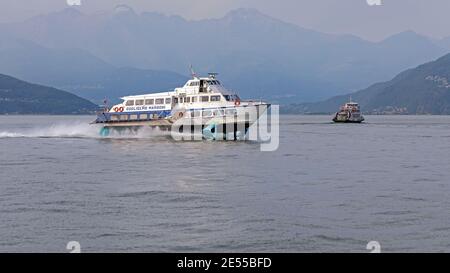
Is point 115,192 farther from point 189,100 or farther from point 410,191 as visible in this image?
point 189,100

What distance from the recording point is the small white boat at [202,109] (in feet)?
269

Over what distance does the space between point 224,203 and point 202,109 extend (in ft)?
154

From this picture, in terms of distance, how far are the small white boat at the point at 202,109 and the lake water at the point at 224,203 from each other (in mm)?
15453

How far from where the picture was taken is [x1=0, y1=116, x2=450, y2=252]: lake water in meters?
27.5

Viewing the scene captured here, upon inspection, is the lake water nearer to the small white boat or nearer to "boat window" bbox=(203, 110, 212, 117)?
the small white boat

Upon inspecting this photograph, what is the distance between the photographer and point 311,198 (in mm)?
38188

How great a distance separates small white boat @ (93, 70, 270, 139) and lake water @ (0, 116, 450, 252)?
50.7 feet

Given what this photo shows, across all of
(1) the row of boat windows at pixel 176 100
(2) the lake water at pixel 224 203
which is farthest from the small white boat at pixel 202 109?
(2) the lake water at pixel 224 203

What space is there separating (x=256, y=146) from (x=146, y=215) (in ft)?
166

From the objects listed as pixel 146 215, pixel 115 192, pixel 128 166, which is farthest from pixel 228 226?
pixel 128 166

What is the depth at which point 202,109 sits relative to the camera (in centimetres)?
8275

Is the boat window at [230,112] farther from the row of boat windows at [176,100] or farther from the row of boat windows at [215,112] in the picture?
the row of boat windows at [176,100]

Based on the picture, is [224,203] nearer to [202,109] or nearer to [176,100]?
[202,109]

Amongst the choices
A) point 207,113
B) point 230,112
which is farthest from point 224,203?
point 207,113
